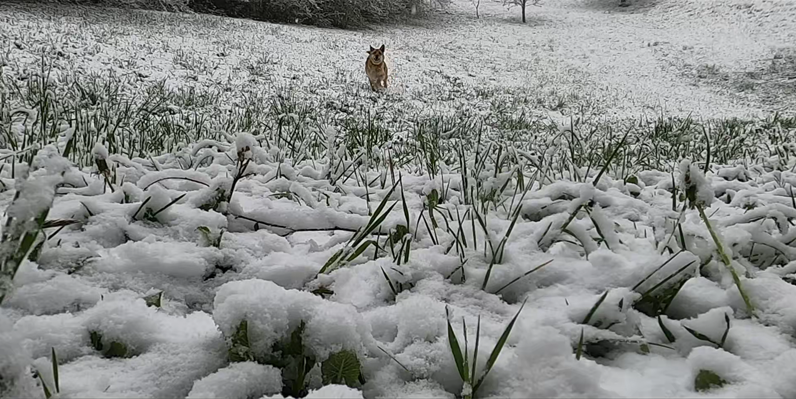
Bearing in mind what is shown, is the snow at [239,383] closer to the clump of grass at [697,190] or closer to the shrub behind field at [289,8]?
the clump of grass at [697,190]

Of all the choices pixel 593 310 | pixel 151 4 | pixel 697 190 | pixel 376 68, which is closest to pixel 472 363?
pixel 593 310

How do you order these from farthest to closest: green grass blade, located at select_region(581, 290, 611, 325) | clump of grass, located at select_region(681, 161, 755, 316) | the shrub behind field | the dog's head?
the shrub behind field
the dog's head
clump of grass, located at select_region(681, 161, 755, 316)
green grass blade, located at select_region(581, 290, 611, 325)

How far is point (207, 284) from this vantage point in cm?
124

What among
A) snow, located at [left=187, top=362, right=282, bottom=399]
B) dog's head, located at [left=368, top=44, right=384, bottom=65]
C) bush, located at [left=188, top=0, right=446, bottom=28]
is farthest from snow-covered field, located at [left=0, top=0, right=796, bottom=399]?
bush, located at [left=188, top=0, right=446, bottom=28]

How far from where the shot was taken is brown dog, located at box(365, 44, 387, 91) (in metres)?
13.2

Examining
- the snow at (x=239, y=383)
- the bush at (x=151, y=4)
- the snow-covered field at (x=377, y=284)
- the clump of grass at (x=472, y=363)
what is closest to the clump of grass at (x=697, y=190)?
the snow-covered field at (x=377, y=284)

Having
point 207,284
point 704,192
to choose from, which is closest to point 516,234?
point 704,192

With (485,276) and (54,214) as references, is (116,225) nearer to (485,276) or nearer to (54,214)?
(54,214)

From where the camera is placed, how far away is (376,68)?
43.6 ft

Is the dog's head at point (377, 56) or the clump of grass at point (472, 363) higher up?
the dog's head at point (377, 56)

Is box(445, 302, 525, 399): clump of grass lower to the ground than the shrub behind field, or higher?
lower

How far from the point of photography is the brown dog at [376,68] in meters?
13.2

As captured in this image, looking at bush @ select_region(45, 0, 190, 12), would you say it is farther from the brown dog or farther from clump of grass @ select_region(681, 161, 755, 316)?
clump of grass @ select_region(681, 161, 755, 316)

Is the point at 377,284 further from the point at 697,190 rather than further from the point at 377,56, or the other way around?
the point at 377,56
